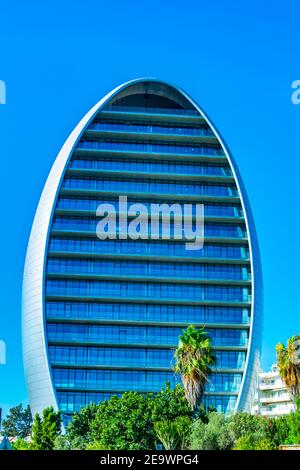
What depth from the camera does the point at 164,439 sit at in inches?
2219

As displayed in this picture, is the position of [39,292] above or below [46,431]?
above

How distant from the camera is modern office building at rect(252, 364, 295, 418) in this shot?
112625mm

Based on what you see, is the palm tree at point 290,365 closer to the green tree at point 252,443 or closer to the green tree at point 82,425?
the green tree at point 252,443

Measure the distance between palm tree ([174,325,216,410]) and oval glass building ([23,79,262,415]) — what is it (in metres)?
25.5

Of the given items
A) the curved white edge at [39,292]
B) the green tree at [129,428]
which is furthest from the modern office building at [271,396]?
the green tree at [129,428]

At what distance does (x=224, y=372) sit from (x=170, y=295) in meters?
10.7

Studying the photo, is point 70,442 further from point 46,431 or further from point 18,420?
→ point 18,420

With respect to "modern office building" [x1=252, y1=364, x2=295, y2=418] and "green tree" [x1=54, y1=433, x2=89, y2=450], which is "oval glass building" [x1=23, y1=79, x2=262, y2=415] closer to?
"green tree" [x1=54, y1=433, x2=89, y2=450]

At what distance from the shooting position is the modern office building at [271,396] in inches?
4434

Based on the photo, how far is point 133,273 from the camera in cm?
8969

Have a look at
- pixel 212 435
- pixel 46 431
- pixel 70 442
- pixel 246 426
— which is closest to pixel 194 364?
pixel 246 426

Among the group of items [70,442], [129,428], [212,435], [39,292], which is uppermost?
[39,292]

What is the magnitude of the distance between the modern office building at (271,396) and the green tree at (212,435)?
56.6 metres

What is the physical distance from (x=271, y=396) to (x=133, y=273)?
127ft
